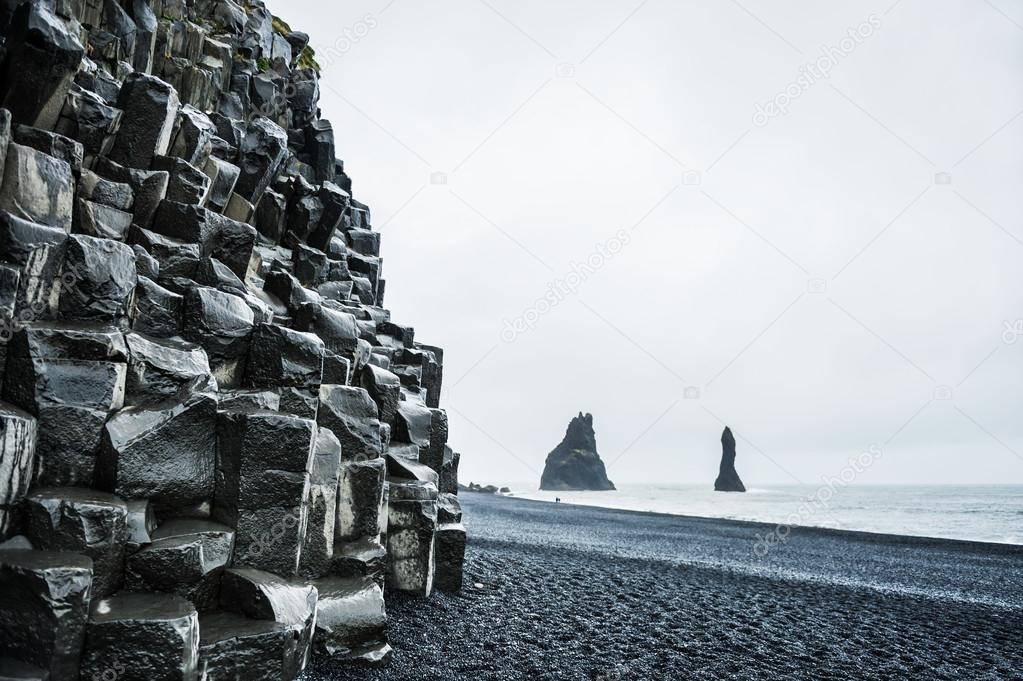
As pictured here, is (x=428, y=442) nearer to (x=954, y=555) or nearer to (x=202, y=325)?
(x=202, y=325)

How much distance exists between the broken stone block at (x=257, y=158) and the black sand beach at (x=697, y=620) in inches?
364

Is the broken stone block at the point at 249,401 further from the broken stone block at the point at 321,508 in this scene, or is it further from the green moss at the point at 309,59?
the green moss at the point at 309,59

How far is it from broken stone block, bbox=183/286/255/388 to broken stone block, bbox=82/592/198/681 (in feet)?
11.0

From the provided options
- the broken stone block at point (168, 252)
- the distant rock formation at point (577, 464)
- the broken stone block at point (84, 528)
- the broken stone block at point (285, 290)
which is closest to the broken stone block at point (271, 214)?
the broken stone block at point (285, 290)

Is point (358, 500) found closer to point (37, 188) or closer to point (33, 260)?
point (33, 260)

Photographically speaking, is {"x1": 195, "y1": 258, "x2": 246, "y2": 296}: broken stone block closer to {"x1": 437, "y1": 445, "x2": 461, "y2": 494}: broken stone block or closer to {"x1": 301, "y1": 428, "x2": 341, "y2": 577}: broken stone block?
{"x1": 301, "y1": 428, "x2": 341, "y2": 577}: broken stone block

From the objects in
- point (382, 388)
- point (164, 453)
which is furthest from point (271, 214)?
point (164, 453)

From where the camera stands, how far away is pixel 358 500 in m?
9.82

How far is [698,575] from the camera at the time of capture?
60.3 feet

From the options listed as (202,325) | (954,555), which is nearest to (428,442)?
(202,325)

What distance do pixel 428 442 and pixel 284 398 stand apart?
5.46m

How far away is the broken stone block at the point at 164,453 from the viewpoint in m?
6.64

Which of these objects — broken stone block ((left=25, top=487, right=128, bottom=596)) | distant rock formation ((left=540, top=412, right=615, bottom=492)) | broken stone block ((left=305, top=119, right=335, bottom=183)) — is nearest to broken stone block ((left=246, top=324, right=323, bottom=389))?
broken stone block ((left=25, top=487, right=128, bottom=596))

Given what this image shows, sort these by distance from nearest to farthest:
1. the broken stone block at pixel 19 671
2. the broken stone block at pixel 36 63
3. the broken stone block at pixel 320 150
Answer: the broken stone block at pixel 19 671 < the broken stone block at pixel 36 63 < the broken stone block at pixel 320 150
